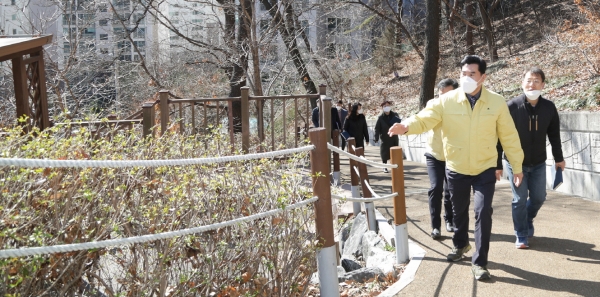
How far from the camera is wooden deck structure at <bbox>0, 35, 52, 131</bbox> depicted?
1025 centimetres

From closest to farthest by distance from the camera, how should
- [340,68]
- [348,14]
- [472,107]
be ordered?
1. [472,107]
2. [340,68]
3. [348,14]

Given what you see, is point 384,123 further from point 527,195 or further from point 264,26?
point 264,26

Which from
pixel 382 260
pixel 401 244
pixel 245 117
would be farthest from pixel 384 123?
pixel 401 244

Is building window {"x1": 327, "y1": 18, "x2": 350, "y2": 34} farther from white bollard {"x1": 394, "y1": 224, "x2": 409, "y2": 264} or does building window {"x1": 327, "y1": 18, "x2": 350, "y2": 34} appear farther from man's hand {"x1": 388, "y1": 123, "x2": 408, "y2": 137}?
man's hand {"x1": 388, "y1": 123, "x2": 408, "y2": 137}

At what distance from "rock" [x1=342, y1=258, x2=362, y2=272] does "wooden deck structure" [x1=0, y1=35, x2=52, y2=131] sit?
463 centimetres

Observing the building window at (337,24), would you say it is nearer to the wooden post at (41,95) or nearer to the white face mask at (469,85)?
the wooden post at (41,95)

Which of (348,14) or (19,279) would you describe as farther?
(348,14)

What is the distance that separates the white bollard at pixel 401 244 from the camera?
20.8 ft

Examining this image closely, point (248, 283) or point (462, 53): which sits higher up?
point (462, 53)

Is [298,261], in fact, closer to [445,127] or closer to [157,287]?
[157,287]

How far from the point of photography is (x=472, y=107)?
5.51 metres

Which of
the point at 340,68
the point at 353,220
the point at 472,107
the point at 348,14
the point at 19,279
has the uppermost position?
the point at 348,14

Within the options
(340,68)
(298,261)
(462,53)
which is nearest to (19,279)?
(298,261)

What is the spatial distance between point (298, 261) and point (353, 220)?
5.10m
